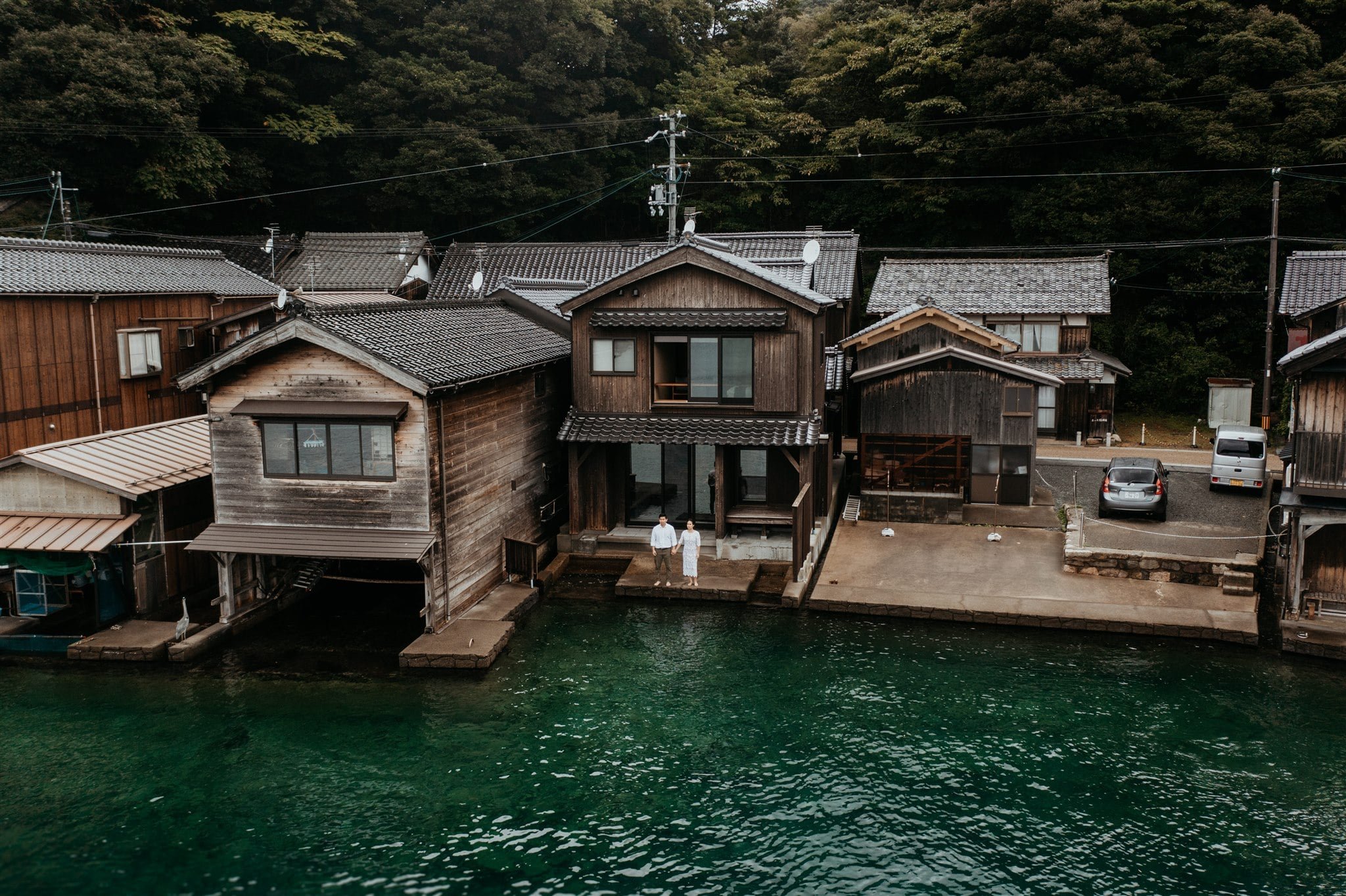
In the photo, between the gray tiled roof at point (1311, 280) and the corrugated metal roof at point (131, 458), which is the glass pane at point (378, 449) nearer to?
the corrugated metal roof at point (131, 458)

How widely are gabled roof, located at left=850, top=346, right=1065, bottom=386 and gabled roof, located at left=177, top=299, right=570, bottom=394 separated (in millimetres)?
8210

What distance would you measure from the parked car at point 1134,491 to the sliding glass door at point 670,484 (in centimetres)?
991

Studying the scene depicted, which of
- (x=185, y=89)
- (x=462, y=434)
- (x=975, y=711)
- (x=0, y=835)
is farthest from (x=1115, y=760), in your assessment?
(x=185, y=89)

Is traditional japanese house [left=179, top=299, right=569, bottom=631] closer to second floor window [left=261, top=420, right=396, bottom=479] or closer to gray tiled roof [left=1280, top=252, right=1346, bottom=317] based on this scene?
second floor window [left=261, top=420, right=396, bottom=479]

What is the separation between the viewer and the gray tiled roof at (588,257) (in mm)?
32375

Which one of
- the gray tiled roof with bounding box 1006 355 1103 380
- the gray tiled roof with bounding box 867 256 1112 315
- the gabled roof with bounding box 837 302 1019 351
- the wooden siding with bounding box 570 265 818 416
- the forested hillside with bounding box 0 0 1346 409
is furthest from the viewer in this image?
the forested hillside with bounding box 0 0 1346 409

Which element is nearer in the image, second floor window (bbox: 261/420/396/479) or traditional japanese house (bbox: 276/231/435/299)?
second floor window (bbox: 261/420/396/479)

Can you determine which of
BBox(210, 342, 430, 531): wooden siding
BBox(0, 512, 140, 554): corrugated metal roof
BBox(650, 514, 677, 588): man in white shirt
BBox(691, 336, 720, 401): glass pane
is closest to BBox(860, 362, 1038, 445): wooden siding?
BBox(691, 336, 720, 401): glass pane

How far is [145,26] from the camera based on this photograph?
40.0 meters

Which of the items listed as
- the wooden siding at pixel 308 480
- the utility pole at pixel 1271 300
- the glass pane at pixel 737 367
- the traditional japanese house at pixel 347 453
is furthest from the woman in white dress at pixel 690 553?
the utility pole at pixel 1271 300

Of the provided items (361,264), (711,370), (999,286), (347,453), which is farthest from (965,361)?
(361,264)

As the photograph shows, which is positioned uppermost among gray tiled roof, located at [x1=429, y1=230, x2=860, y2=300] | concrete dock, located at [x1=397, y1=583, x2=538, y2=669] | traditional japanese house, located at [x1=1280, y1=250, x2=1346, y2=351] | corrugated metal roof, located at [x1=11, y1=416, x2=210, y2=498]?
gray tiled roof, located at [x1=429, y1=230, x2=860, y2=300]

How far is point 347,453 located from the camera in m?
17.8

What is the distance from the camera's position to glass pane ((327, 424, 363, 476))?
58.0 feet
